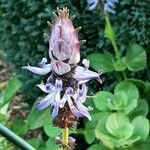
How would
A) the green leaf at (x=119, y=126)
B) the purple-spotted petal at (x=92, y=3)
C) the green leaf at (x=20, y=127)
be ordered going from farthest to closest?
the green leaf at (x=20, y=127) < the purple-spotted petal at (x=92, y=3) < the green leaf at (x=119, y=126)

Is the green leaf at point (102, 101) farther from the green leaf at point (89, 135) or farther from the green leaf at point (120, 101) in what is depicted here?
the green leaf at point (89, 135)

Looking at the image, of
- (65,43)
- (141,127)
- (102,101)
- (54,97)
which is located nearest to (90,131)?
(102,101)

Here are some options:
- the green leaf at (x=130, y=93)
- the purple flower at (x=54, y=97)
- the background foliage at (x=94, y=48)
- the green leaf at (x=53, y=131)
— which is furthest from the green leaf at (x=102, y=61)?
the purple flower at (x=54, y=97)

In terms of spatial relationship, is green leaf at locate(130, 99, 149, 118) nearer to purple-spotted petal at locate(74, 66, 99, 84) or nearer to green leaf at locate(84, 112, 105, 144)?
green leaf at locate(84, 112, 105, 144)

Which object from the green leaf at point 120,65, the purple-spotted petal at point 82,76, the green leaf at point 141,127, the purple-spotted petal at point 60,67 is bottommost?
the green leaf at point 141,127

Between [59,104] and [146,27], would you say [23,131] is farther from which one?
[59,104]

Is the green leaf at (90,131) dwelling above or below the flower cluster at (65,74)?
below
